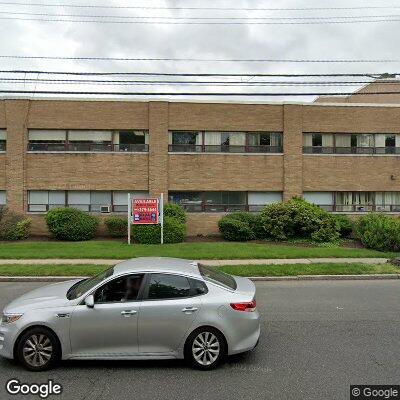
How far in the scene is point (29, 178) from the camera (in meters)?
21.7

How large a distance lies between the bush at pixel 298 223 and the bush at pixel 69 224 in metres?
8.69

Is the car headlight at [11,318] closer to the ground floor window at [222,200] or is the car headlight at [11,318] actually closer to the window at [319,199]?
the ground floor window at [222,200]

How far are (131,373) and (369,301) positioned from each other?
6134 mm

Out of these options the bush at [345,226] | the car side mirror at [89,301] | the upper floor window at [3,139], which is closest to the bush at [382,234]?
the bush at [345,226]

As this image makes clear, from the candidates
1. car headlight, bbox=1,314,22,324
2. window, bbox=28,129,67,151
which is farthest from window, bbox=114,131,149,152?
car headlight, bbox=1,314,22,324

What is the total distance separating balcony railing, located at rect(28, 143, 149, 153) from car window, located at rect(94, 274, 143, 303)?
1720cm


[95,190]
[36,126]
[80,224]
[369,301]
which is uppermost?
[36,126]

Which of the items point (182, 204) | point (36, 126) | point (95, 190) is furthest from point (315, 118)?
point (36, 126)

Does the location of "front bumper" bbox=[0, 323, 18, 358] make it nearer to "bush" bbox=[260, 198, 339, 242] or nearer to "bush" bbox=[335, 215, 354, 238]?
"bush" bbox=[260, 198, 339, 242]

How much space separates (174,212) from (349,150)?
35.2 feet

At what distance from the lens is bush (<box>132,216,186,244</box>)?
61.8 feet

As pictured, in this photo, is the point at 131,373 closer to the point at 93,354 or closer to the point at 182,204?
the point at 93,354

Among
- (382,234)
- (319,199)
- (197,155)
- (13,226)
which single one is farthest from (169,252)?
(319,199)

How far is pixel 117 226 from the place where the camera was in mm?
20672
